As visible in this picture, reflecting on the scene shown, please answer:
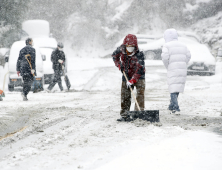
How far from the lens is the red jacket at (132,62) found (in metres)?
4.88

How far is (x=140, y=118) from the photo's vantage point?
15.8 feet

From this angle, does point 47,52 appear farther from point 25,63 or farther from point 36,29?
point 25,63

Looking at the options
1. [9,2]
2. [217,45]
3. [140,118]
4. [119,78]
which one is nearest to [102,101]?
[140,118]

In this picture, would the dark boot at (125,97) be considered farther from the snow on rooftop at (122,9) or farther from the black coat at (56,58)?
the snow on rooftop at (122,9)

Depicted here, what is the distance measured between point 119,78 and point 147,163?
34.6 feet

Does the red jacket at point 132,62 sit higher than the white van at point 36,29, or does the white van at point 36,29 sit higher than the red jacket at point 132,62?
the white van at point 36,29

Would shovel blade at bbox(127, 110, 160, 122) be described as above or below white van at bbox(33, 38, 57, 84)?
below

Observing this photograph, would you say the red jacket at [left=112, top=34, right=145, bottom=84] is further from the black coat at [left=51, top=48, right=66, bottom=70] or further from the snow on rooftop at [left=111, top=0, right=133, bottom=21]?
the snow on rooftop at [left=111, top=0, right=133, bottom=21]

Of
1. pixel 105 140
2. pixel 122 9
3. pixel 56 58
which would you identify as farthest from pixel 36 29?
pixel 122 9

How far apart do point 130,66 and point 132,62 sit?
76 mm

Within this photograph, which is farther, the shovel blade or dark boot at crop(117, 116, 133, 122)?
dark boot at crop(117, 116, 133, 122)

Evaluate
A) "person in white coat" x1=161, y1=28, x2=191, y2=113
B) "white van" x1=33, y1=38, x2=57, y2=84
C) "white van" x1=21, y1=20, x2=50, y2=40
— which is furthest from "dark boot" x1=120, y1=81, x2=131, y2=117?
"white van" x1=21, y1=20, x2=50, y2=40

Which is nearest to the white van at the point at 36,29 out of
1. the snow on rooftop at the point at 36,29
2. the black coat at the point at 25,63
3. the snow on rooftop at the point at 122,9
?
the snow on rooftop at the point at 36,29

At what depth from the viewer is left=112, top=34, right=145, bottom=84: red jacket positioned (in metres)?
4.88
